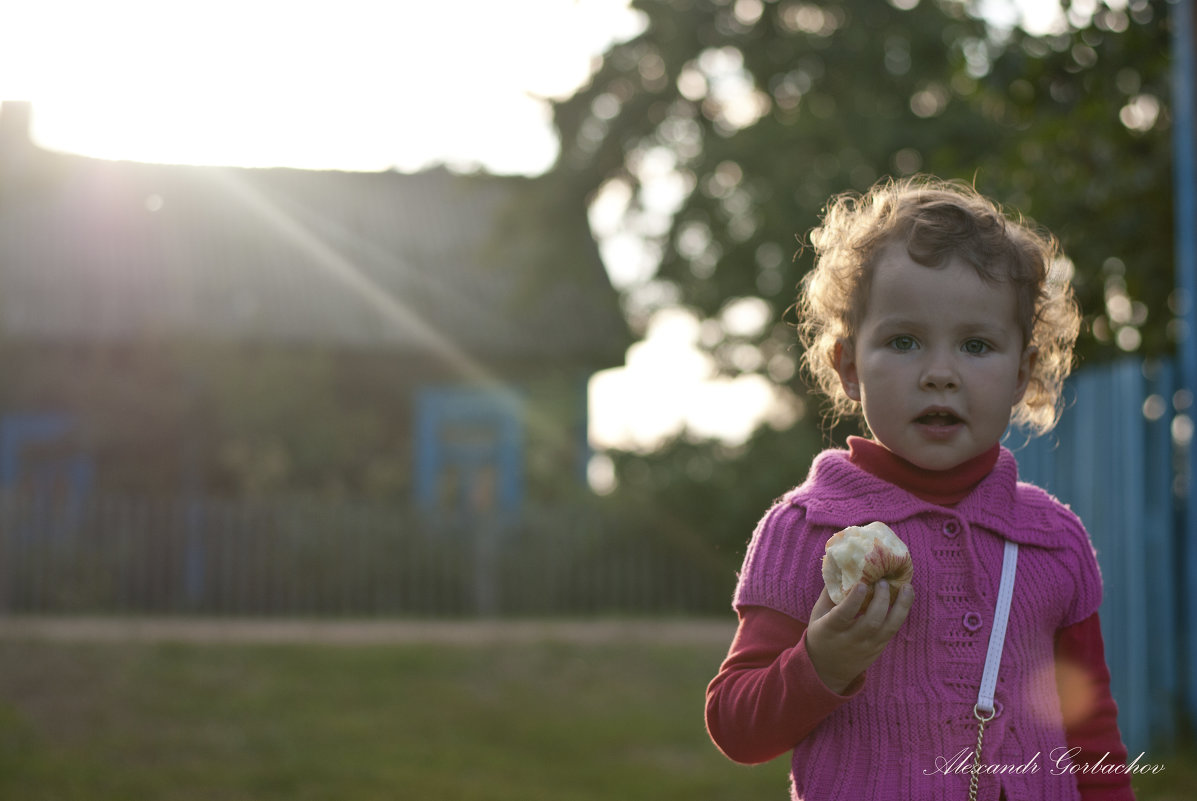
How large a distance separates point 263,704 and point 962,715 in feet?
20.2

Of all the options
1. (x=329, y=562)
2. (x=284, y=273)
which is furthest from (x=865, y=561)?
(x=284, y=273)

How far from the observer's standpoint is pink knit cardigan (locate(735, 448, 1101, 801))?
5.77 ft

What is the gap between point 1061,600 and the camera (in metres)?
1.87

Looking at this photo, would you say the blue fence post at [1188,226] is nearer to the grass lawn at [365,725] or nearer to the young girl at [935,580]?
the grass lawn at [365,725]

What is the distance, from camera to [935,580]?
1.81m

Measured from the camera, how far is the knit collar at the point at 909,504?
1.83 metres

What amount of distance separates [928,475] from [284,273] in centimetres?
1516

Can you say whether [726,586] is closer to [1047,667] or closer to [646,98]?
[646,98]

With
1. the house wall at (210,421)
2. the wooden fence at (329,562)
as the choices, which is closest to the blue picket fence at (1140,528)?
the wooden fence at (329,562)

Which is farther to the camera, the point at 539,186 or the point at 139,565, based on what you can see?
the point at 539,186

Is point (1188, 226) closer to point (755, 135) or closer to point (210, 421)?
point (755, 135)

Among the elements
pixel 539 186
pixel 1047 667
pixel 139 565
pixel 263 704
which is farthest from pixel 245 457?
pixel 1047 667

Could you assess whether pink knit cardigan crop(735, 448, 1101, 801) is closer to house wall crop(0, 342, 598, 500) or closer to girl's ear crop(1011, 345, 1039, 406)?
girl's ear crop(1011, 345, 1039, 406)

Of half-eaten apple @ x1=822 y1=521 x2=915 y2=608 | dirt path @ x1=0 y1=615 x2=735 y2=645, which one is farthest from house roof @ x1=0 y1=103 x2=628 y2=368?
half-eaten apple @ x1=822 y1=521 x2=915 y2=608
